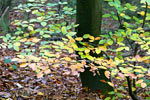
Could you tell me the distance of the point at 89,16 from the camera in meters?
2.97

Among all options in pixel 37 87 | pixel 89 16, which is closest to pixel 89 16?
pixel 89 16

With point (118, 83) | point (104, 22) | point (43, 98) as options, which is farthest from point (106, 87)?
point (104, 22)

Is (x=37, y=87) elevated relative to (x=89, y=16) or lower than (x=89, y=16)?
lower

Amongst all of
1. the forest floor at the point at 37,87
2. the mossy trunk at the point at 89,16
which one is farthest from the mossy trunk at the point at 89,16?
the forest floor at the point at 37,87

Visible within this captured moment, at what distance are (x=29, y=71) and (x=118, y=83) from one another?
2.18 meters

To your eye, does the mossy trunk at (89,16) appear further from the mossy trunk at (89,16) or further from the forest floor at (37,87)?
the forest floor at (37,87)

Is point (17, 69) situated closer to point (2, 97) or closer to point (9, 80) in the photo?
point (9, 80)

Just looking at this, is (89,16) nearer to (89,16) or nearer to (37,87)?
(89,16)

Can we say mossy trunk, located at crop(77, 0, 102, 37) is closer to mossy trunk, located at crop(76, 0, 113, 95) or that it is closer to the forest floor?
mossy trunk, located at crop(76, 0, 113, 95)

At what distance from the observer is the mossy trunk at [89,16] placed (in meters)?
2.91

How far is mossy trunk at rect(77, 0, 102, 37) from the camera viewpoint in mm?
2907

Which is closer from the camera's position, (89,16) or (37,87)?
(89,16)

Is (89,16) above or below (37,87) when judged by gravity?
above

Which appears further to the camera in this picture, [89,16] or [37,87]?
[37,87]
